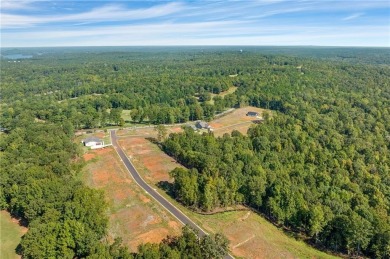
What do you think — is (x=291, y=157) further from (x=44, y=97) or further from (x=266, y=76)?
(x=44, y=97)

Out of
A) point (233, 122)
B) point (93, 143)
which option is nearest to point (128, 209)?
point (93, 143)

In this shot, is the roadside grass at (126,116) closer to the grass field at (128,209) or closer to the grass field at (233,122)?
the grass field at (233,122)

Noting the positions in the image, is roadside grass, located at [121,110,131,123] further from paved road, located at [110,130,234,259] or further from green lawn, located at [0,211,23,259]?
green lawn, located at [0,211,23,259]

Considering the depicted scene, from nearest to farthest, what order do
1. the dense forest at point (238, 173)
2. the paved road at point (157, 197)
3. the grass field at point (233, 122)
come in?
the dense forest at point (238, 173)
the paved road at point (157, 197)
the grass field at point (233, 122)

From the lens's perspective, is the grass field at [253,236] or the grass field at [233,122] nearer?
the grass field at [253,236]

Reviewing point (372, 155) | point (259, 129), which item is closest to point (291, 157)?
point (259, 129)

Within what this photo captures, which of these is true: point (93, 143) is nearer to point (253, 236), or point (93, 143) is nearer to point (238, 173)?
point (238, 173)

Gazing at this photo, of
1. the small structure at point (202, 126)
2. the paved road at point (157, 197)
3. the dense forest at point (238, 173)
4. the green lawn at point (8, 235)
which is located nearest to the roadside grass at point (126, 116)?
the dense forest at point (238, 173)
